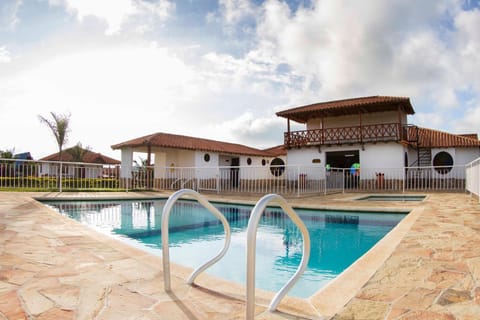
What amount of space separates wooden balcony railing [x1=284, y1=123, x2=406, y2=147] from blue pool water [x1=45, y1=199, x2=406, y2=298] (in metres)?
10.9

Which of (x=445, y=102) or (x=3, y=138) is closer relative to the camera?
(x=445, y=102)

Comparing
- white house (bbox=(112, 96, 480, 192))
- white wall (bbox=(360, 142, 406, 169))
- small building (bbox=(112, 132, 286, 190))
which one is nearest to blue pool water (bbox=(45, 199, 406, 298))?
small building (bbox=(112, 132, 286, 190))

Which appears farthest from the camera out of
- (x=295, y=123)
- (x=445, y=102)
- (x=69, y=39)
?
(x=295, y=123)

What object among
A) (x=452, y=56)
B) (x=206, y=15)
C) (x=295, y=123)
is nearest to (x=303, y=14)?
(x=206, y=15)

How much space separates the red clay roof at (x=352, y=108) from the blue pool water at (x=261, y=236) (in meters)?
11.1

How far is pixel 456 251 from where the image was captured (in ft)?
10.3

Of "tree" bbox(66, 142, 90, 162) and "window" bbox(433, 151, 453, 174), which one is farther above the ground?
"tree" bbox(66, 142, 90, 162)

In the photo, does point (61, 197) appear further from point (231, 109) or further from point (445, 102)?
point (445, 102)

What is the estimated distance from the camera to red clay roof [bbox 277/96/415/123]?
17.0 metres

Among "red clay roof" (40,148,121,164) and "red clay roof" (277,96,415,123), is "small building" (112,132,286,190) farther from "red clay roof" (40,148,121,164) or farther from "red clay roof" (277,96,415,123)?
"red clay roof" (40,148,121,164)

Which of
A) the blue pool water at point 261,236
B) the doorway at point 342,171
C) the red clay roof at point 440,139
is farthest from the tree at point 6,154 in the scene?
the red clay roof at point 440,139

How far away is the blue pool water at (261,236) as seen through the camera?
3.78 meters

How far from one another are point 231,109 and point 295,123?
953 centimetres

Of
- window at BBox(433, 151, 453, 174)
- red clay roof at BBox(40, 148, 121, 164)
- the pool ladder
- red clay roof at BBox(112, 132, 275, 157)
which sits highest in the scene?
red clay roof at BBox(112, 132, 275, 157)
